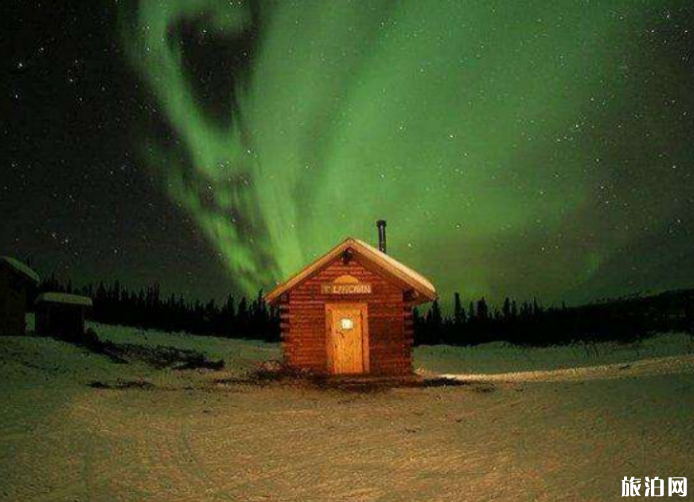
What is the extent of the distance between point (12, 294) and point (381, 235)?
17590mm

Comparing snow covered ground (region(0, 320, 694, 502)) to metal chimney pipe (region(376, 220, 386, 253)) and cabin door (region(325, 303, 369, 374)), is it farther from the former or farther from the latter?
metal chimney pipe (region(376, 220, 386, 253))

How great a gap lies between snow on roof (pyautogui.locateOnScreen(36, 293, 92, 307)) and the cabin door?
12.5 m

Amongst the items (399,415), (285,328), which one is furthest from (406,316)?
(399,415)

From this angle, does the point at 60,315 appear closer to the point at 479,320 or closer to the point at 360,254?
the point at 360,254

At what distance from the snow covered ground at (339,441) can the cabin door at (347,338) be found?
5363mm

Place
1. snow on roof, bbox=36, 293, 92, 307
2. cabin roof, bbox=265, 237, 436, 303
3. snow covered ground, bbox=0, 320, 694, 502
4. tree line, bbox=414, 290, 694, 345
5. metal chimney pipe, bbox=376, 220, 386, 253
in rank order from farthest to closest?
tree line, bbox=414, 290, 694, 345
metal chimney pipe, bbox=376, 220, 386, 253
snow on roof, bbox=36, 293, 92, 307
cabin roof, bbox=265, 237, 436, 303
snow covered ground, bbox=0, 320, 694, 502

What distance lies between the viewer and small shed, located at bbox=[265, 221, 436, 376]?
20562 mm

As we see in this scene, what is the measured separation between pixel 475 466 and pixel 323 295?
13.8 meters

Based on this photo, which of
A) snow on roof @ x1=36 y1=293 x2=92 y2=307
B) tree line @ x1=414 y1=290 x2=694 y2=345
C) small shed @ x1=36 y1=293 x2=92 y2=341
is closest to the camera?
snow on roof @ x1=36 y1=293 x2=92 y2=307

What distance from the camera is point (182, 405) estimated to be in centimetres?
1245

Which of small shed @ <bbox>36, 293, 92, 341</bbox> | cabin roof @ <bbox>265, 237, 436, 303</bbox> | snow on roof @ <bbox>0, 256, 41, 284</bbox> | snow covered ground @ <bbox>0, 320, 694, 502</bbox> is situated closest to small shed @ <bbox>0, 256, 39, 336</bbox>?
snow on roof @ <bbox>0, 256, 41, 284</bbox>

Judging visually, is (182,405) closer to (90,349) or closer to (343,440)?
(343,440)

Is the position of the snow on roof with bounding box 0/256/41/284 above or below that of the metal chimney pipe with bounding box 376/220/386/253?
below

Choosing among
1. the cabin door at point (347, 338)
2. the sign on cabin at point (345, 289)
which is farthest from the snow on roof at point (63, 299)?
the cabin door at point (347, 338)
